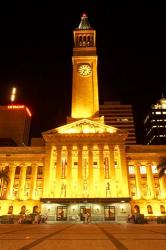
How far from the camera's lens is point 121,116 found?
500 ft

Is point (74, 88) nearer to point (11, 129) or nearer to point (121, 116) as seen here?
point (11, 129)

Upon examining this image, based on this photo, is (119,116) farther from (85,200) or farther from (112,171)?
(85,200)

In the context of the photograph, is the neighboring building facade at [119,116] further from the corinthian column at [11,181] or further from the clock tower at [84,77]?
the corinthian column at [11,181]

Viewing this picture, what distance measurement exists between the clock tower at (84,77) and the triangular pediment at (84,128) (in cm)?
914

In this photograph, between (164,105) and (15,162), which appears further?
(164,105)

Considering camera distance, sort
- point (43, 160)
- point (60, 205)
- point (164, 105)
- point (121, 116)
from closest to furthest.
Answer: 1. point (60, 205)
2. point (43, 160)
3. point (121, 116)
4. point (164, 105)

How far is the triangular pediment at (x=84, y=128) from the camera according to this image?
68.1m

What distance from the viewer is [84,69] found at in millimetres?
86375

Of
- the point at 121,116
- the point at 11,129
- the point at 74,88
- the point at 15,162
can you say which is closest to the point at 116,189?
the point at 15,162

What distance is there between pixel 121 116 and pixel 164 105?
120ft

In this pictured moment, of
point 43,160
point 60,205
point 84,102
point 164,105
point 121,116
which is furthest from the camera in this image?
point 164,105

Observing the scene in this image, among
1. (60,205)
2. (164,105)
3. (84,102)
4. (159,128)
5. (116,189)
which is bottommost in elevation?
(60,205)

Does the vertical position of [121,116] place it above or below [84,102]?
above

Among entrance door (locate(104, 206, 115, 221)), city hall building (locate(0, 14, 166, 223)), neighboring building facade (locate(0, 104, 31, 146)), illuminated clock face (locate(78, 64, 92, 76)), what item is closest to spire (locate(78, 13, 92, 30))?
illuminated clock face (locate(78, 64, 92, 76))
